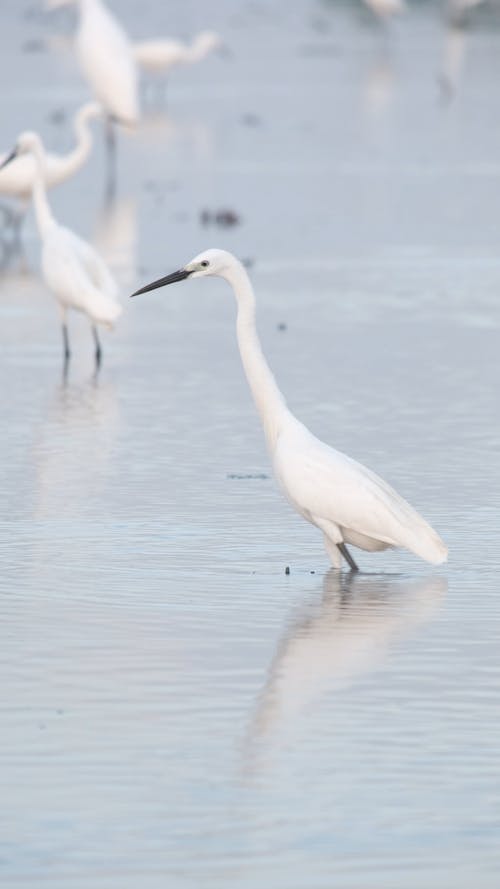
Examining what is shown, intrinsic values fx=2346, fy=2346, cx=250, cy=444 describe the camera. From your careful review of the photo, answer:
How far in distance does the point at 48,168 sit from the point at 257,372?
435 inches

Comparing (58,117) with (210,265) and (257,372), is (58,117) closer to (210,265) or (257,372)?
(210,265)

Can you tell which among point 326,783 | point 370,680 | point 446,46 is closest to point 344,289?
point 370,680

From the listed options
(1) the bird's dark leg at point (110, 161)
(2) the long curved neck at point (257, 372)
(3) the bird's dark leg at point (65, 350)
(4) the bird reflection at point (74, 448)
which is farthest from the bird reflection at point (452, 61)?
(2) the long curved neck at point (257, 372)

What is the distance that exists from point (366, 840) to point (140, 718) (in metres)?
1.17

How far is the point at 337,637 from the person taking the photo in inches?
304

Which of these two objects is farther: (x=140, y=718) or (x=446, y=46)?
(x=446, y=46)

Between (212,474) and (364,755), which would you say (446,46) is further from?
(364,755)

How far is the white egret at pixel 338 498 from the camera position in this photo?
27.9 ft

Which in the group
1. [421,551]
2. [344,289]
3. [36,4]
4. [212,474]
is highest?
[421,551]

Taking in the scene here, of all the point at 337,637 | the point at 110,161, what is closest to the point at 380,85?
the point at 110,161

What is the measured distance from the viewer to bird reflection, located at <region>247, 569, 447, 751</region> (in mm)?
6811

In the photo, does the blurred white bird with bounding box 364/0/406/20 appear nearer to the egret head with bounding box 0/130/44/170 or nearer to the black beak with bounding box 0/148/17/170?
the black beak with bounding box 0/148/17/170

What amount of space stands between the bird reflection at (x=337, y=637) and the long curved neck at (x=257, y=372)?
66 centimetres

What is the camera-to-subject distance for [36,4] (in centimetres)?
5428
